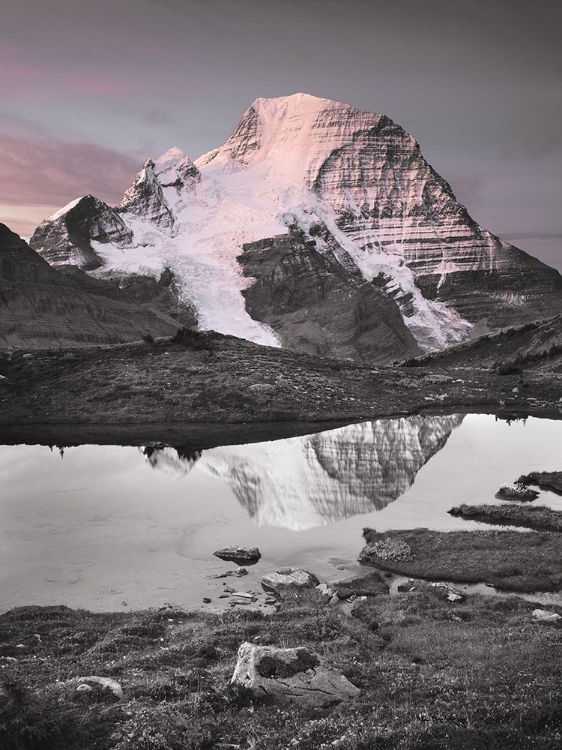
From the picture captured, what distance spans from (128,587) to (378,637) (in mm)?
9964

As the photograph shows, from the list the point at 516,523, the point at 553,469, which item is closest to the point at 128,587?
the point at 516,523

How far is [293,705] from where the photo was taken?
12.6 meters

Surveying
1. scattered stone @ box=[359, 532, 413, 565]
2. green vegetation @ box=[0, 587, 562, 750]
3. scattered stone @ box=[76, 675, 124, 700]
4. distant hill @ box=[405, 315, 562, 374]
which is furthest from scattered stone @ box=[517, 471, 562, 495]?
distant hill @ box=[405, 315, 562, 374]

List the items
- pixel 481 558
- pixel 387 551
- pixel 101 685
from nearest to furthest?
pixel 101 685 → pixel 481 558 → pixel 387 551


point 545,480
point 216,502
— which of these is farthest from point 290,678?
point 545,480

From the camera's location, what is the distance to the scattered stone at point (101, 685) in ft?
42.9

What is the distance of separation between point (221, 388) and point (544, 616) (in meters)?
52.4

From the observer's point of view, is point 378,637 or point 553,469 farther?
point 553,469

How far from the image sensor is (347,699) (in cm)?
1277

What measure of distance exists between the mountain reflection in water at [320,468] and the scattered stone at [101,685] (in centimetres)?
1701

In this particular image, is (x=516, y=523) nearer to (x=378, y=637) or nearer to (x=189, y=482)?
(x=378, y=637)

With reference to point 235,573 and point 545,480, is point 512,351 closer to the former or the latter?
point 545,480

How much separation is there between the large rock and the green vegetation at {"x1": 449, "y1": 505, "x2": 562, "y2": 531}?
19.0 metres

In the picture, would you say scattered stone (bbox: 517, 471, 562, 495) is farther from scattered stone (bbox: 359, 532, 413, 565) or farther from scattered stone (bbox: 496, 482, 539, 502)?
scattered stone (bbox: 359, 532, 413, 565)
